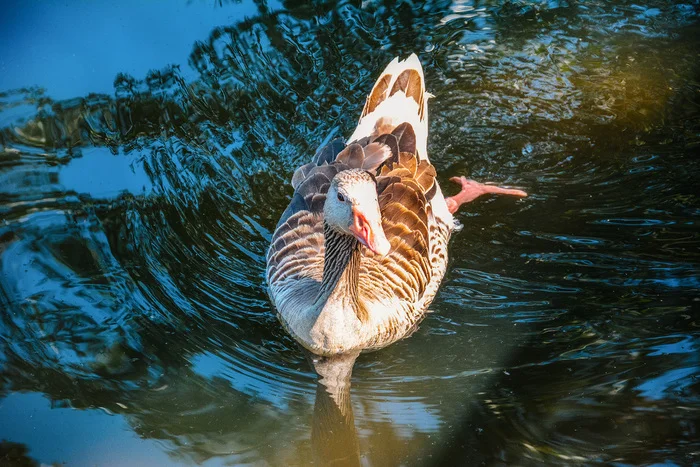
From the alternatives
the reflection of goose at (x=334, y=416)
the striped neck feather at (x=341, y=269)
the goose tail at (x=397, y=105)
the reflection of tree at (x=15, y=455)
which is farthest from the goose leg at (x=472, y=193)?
the reflection of tree at (x=15, y=455)

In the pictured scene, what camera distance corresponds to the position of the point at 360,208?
199 inches

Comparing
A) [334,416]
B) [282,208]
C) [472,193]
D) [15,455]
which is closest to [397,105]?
[472,193]

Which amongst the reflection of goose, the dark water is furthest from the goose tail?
the reflection of goose

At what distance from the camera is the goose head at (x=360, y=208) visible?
5039 millimetres

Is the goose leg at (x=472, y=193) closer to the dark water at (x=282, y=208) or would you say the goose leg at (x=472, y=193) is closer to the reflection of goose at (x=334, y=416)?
the dark water at (x=282, y=208)

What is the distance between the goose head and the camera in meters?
5.04

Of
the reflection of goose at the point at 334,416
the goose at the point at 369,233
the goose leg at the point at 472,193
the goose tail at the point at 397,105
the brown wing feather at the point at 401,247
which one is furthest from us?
the goose leg at the point at 472,193

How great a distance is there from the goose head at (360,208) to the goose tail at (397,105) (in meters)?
1.87

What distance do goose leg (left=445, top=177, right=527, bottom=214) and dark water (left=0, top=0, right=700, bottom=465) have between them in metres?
0.13

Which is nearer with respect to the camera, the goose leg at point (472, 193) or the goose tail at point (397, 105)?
the goose tail at point (397, 105)

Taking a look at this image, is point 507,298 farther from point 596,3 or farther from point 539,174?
point 596,3

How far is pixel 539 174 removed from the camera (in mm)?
7387

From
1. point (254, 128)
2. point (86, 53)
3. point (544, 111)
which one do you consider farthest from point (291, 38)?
point (544, 111)

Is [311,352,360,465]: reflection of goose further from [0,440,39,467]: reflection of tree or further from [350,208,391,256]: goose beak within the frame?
[0,440,39,467]: reflection of tree
